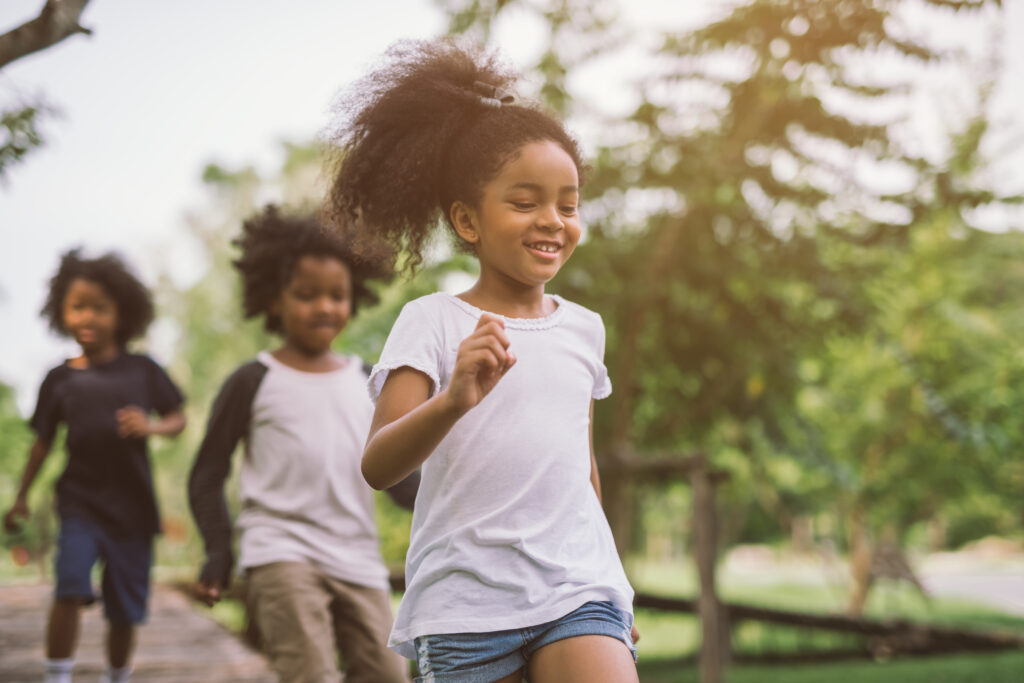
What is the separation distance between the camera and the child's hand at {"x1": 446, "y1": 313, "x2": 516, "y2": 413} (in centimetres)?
153

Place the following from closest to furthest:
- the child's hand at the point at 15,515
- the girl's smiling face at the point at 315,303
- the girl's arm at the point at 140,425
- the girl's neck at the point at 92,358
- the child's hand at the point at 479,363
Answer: the child's hand at the point at 479,363 < the girl's smiling face at the point at 315,303 < the girl's arm at the point at 140,425 < the child's hand at the point at 15,515 < the girl's neck at the point at 92,358

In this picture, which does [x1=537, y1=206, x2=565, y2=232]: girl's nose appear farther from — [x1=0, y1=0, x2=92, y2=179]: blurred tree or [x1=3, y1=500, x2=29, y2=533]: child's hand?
[x1=3, y1=500, x2=29, y2=533]: child's hand

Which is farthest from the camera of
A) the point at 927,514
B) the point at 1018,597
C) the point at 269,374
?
the point at 1018,597

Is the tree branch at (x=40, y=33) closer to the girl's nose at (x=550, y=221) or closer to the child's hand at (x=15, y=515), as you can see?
the girl's nose at (x=550, y=221)

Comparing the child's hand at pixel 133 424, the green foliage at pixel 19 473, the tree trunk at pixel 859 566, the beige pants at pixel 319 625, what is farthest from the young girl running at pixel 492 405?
the tree trunk at pixel 859 566

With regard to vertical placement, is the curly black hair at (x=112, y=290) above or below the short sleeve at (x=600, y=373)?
above

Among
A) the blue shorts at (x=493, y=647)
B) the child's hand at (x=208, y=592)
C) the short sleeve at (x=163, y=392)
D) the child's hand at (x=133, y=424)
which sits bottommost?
the blue shorts at (x=493, y=647)

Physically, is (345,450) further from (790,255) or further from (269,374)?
(790,255)

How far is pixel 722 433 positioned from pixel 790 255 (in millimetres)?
2417

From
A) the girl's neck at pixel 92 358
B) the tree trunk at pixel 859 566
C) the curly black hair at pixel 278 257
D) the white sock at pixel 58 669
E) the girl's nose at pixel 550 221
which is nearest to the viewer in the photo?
the girl's nose at pixel 550 221

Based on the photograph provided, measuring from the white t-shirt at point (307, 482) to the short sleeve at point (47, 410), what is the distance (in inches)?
56.0

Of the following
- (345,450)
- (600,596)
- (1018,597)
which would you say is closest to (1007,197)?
(345,450)

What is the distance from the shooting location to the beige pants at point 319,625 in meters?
2.80

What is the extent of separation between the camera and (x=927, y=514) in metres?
15.1
